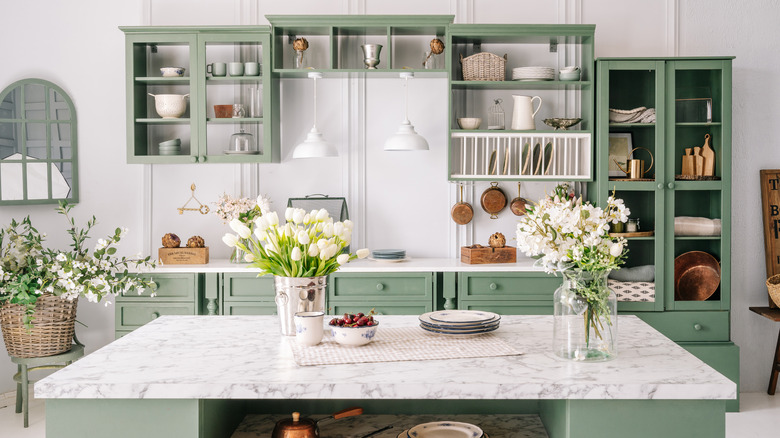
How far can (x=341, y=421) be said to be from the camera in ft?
7.22

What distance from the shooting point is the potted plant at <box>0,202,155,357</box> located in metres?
3.91

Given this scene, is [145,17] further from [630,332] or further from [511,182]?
[630,332]

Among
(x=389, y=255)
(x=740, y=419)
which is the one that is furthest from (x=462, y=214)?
(x=740, y=419)

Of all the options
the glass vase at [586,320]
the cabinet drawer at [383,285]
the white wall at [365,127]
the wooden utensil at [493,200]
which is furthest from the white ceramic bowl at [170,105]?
the glass vase at [586,320]

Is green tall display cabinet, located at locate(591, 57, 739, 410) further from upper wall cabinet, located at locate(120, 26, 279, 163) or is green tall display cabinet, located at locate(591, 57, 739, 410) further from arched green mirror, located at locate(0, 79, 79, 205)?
arched green mirror, located at locate(0, 79, 79, 205)

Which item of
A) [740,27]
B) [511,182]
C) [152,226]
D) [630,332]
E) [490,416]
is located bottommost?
[490,416]

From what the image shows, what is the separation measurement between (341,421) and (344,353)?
0.29 metres

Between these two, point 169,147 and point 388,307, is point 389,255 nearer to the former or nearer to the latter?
point 388,307

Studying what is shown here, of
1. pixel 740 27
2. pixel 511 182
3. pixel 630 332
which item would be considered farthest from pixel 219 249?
pixel 740 27

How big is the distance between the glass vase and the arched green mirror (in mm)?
4047

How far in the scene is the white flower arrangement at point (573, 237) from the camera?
196cm

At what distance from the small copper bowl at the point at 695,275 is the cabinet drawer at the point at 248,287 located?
277 centimetres

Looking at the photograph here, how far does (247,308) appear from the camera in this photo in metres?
4.35

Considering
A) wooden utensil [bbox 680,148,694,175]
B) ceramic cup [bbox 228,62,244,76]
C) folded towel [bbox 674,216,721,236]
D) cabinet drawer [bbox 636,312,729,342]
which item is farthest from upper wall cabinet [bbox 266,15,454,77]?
cabinet drawer [bbox 636,312,729,342]
